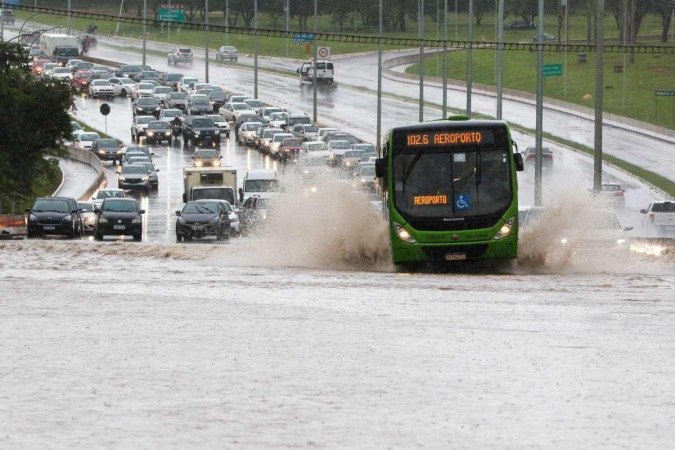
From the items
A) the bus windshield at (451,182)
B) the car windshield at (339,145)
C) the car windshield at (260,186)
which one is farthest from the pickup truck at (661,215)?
the car windshield at (339,145)

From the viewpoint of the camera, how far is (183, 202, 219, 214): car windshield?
5012 centimetres

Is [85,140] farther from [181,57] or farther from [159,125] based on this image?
[181,57]

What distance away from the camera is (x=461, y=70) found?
136 m

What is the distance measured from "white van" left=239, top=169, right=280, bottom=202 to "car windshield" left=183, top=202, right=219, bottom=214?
575cm

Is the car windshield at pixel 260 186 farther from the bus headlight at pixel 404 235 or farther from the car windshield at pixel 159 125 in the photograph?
the car windshield at pixel 159 125

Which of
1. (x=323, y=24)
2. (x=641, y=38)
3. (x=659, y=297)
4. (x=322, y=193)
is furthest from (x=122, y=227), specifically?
(x=323, y=24)

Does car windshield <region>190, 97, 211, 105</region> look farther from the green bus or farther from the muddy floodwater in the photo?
the green bus

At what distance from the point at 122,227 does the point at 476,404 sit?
1411 inches

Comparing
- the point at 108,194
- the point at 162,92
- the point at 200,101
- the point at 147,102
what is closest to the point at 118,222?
the point at 108,194

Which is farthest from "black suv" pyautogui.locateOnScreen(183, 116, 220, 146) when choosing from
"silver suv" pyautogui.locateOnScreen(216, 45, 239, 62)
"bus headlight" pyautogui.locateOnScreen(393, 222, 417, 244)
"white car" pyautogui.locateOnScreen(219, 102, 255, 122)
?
"bus headlight" pyautogui.locateOnScreen(393, 222, 417, 244)

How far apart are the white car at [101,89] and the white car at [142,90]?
266 centimetres

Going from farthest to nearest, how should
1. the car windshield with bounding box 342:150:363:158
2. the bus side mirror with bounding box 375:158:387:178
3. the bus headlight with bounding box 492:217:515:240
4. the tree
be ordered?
the car windshield with bounding box 342:150:363:158 → the tree → the bus side mirror with bounding box 375:158:387:178 → the bus headlight with bounding box 492:217:515:240

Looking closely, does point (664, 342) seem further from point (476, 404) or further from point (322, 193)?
point (322, 193)

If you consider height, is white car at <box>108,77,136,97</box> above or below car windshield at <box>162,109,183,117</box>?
above
